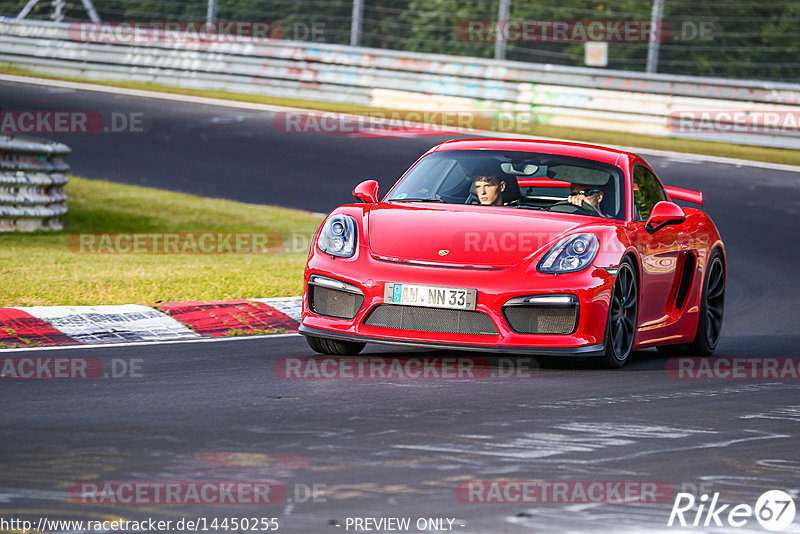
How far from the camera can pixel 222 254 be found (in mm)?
13117

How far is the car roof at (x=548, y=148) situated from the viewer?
339 inches

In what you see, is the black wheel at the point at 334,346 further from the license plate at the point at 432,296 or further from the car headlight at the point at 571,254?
the car headlight at the point at 571,254

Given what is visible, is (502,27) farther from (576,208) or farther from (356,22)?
(576,208)

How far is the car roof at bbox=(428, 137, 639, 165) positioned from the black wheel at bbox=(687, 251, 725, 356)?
105 centimetres

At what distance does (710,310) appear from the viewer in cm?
927

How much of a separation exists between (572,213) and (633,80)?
536 inches

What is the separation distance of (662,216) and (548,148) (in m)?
0.91

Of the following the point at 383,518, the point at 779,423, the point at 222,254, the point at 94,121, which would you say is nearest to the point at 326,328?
the point at 779,423

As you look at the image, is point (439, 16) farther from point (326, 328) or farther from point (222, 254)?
point (326, 328)
